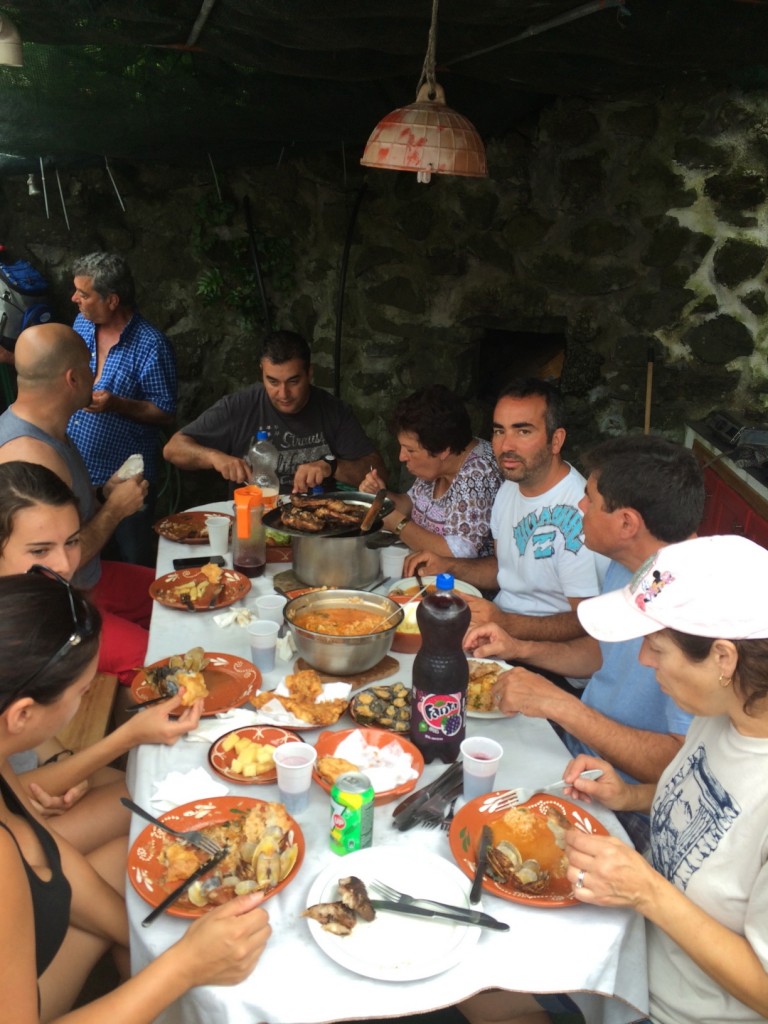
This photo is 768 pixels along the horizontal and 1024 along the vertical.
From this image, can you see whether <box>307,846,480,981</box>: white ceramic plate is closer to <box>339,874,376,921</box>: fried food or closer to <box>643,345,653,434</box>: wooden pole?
<box>339,874,376,921</box>: fried food

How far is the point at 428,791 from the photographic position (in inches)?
74.9

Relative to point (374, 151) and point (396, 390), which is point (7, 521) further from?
point (396, 390)

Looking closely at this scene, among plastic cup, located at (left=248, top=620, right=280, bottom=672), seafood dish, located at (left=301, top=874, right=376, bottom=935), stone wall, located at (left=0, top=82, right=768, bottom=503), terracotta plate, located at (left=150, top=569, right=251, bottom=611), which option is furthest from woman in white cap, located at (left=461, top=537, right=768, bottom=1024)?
stone wall, located at (left=0, top=82, right=768, bottom=503)

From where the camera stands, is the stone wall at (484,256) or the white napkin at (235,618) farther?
the stone wall at (484,256)

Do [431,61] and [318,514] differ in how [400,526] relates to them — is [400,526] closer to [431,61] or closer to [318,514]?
[318,514]

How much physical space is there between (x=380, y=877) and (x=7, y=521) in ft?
5.13

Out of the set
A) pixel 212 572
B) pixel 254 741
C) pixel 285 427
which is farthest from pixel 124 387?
pixel 254 741

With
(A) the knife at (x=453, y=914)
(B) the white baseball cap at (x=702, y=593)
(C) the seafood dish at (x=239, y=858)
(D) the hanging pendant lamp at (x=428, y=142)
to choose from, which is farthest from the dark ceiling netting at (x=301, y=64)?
(A) the knife at (x=453, y=914)

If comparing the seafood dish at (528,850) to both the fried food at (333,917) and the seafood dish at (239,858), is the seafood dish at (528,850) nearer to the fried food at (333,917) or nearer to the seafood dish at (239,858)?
the fried food at (333,917)

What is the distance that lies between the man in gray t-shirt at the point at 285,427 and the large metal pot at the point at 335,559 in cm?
129

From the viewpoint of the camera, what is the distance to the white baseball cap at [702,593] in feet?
4.92

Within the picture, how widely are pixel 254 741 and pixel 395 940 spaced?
69 cm

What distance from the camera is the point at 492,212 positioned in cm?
530

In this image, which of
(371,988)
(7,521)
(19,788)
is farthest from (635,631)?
(7,521)
